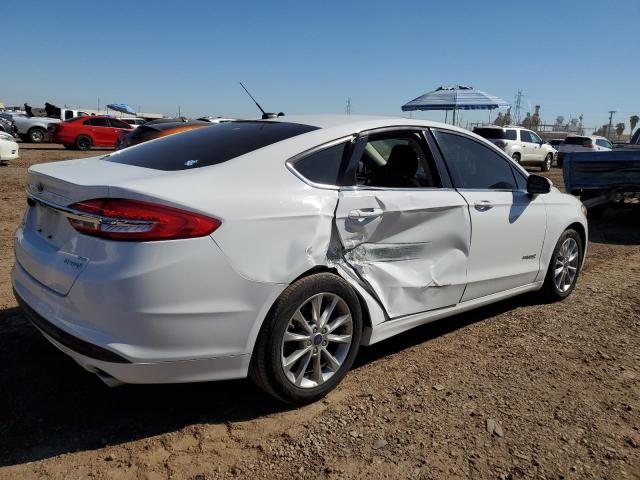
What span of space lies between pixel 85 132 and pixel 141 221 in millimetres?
21803

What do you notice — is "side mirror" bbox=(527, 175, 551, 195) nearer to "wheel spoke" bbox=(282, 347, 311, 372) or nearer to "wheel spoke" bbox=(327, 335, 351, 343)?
"wheel spoke" bbox=(327, 335, 351, 343)

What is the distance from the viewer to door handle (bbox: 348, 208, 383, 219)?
9.64ft

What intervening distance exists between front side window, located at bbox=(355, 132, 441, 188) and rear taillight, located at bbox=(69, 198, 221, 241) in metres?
1.30

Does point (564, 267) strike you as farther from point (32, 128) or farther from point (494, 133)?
point (32, 128)

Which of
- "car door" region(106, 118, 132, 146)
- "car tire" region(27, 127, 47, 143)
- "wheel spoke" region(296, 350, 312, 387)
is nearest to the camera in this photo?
"wheel spoke" region(296, 350, 312, 387)

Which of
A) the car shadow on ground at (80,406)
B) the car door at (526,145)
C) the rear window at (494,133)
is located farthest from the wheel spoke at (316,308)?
the car door at (526,145)

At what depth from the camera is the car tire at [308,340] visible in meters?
2.65

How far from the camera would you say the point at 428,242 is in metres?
3.38

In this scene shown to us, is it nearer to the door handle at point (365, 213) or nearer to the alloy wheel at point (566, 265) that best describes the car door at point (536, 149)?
the alloy wheel at point (566, 265)

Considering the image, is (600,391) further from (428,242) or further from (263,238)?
(263,238)

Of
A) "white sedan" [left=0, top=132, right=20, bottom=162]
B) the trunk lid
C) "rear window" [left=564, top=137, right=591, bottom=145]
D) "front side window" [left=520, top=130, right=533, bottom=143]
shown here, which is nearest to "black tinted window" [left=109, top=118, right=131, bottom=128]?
"white sedan" [left=0, top=132, right=20, bottom=162]

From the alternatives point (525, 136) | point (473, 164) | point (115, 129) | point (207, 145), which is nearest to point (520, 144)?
point (525, 136)

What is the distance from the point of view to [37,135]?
2447 cm

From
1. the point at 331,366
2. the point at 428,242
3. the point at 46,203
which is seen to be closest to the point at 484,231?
the point at 428,242
